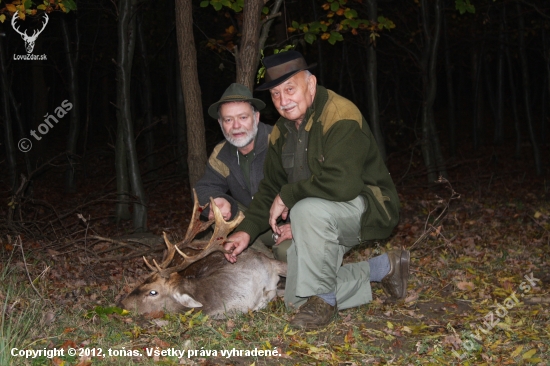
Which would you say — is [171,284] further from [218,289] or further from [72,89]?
[72,89]

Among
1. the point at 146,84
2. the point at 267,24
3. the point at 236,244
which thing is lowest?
the point at 236,244

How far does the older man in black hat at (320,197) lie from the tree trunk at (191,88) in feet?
7.10

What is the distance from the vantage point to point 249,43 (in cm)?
654

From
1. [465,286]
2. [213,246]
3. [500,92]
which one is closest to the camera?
[213,246]

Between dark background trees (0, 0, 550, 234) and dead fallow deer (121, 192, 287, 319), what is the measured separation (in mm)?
2173

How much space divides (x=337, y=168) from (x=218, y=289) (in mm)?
1467

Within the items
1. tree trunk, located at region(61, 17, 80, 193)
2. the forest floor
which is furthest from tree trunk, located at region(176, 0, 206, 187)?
tree trunk, located at region(61, 17, 80, 193)

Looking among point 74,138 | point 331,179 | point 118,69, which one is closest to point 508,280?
point 331,179

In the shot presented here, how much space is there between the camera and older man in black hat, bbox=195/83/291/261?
5.31 m

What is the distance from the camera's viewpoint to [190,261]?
4.75 metres

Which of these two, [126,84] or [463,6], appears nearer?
[126,84]

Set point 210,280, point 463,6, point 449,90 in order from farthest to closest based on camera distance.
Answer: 1. point 449,90
2. point 463,6
3. point 210,280

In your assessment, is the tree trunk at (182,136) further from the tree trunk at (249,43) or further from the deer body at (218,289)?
the deer body at (218,289)

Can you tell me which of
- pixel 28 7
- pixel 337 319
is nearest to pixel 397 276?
pixel 337 319
